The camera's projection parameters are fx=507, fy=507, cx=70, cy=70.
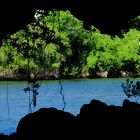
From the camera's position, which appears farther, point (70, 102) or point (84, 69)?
point (84, 69)

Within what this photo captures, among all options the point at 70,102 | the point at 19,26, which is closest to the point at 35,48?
the point at 19,26

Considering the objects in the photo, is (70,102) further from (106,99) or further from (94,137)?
(94,137)

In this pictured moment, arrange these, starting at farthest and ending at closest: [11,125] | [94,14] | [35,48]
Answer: [11,125] < [35,48] < [94,14]

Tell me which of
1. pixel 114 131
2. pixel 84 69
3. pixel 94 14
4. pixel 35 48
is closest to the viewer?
pixel 114 131

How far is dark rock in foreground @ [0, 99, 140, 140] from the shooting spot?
7562 millimetres

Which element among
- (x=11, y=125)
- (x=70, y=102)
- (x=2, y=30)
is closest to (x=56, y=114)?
(x=2, y=30)

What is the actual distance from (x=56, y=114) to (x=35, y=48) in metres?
2.95

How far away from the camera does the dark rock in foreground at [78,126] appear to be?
24.8ft

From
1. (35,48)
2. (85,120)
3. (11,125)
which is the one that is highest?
(35,48)

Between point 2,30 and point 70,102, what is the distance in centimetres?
2048

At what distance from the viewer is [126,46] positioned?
62.2 metres

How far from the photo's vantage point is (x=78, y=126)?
7.79 meters

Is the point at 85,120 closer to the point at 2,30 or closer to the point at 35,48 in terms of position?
the point at 2,30

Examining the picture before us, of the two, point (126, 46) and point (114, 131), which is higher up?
point (126, 46)
